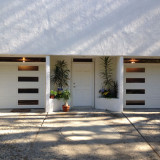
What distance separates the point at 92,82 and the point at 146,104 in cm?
242

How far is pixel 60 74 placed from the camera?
8383 mm

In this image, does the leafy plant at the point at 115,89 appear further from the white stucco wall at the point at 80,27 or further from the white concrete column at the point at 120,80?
the white stucco wall at the point at 80,27

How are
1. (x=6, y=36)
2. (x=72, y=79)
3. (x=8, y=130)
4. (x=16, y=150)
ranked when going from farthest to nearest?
(x=72, y=79), (x=6, y=36), (x=8, y=130), (x=16, y=150)

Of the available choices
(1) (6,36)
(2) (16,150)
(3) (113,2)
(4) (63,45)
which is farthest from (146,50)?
(2) (16,150)

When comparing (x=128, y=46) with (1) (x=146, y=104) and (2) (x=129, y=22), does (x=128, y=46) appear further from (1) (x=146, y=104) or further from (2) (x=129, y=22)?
(1) (x=146, y=104)

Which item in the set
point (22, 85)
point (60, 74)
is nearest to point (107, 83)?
point (60, 74)

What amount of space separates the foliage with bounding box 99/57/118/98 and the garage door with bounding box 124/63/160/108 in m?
0.65

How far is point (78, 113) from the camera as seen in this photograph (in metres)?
7.55

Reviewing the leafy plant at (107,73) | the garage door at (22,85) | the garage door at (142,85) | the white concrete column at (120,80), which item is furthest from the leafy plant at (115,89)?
the garage door at (22,85)

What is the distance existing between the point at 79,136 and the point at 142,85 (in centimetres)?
474

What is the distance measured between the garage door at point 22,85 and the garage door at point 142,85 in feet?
11.5

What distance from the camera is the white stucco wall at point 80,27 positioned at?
7.49 metres

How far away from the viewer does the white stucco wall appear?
749 centimetres

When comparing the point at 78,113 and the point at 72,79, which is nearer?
the point at 78,113
